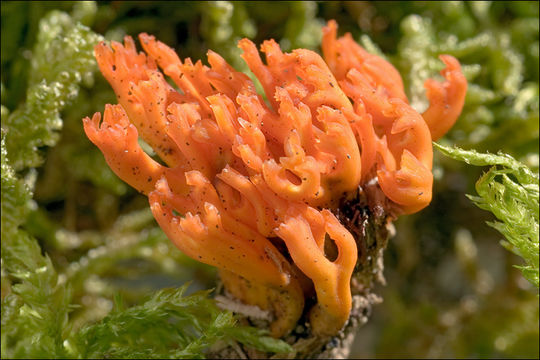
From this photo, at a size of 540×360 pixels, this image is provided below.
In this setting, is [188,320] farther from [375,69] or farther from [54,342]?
[375,69]

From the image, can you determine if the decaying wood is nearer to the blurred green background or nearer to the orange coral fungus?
the orange coral fungus

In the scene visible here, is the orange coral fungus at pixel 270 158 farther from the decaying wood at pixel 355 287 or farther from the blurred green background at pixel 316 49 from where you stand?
the blurred green background at pixel 316 49

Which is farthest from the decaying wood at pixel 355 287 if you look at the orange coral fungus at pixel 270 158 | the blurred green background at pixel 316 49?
the blurred green background at pixel 316 49

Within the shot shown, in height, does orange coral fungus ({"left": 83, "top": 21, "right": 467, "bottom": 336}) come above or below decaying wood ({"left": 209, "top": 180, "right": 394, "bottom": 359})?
above

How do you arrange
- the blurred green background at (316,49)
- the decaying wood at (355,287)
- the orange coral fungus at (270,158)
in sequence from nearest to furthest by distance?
1. the orange coral fungus at (270,158)
2. the decaying wood at (355,287)
3. the blurred green background at (316,49)

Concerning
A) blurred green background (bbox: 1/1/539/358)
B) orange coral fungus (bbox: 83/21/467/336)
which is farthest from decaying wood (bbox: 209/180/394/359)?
blurred green background (bbox: 1/1/539/358)

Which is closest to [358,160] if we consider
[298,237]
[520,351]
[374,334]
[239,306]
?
[298,237]
